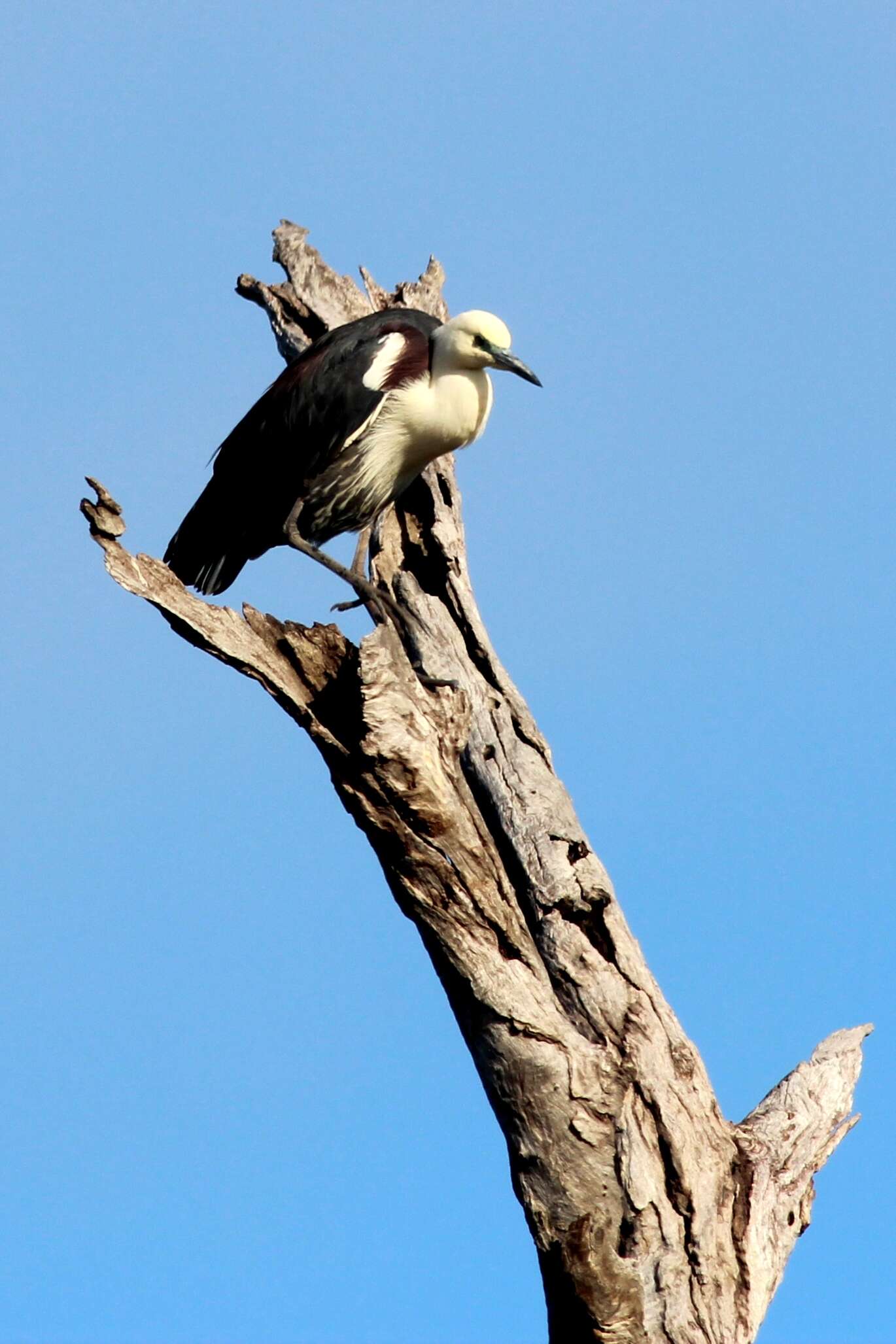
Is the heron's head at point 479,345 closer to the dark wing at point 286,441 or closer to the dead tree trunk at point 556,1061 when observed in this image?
the dark wing at point 286,441

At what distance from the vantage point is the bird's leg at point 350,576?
19.6 feet

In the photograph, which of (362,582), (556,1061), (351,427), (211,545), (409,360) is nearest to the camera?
(556,1061)

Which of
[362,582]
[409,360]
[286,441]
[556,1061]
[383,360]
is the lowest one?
[556,1061]

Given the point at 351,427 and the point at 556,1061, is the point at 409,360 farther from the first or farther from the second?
the point at 556,1061

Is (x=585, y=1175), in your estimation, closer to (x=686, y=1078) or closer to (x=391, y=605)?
(x=686, y=1078)

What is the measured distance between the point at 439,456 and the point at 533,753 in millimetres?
1723

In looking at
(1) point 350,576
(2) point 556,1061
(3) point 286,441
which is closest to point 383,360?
(3) point 286,441

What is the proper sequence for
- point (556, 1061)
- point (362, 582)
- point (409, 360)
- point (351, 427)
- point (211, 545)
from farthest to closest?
1. point (211, 545)
2. point (409, 360)
3. point (351, 427)
4. point (362, 582)
5. point (556, 1061)

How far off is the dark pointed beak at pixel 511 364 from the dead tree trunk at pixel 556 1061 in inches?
84.9

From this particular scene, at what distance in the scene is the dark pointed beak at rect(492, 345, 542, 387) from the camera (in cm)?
640

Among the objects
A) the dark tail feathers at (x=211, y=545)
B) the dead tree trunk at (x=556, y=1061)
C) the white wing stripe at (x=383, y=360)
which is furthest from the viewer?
the dark tail feathers at (x=211, y=545)

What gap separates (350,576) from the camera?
240 inches

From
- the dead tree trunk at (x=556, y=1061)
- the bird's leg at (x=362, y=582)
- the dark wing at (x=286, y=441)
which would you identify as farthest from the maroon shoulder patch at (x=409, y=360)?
the dead tree trunk at (x=556, y=1061)

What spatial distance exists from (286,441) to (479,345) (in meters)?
0.94
